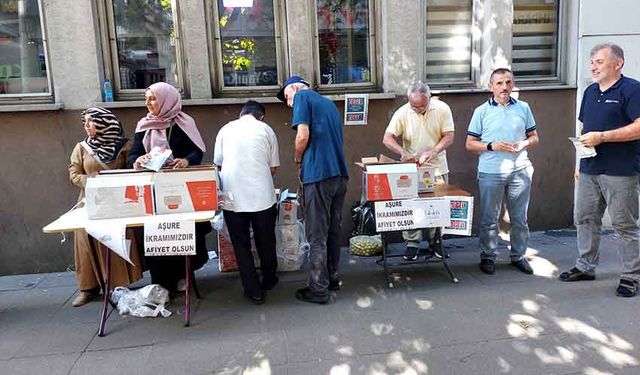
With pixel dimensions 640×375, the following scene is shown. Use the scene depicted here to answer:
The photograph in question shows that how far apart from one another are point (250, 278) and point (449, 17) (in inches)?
150

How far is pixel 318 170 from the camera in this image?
3.76m

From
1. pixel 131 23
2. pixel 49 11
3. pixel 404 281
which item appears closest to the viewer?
pixel 404 281

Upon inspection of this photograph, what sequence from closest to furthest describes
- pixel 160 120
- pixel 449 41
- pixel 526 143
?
pixel 160 120
pixel 526 143
pixel 449 41

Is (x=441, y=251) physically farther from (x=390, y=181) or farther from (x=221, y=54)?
(x=221, y=54)

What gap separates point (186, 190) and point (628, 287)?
355 cm

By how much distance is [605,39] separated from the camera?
5539 millimetres

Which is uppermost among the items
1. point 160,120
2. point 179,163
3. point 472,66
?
point 472,66

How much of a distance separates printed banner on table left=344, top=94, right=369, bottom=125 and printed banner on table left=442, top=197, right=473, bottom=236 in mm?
1570

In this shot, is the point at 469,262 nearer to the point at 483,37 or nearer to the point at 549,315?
the point at 549,315

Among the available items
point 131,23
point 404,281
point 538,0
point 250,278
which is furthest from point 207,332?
point 538,0

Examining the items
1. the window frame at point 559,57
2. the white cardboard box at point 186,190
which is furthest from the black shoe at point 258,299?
the window frame at point 559,57

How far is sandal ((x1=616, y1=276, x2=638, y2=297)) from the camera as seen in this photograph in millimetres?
3848

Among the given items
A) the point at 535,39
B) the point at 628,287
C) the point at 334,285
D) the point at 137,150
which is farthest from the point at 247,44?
the point at 628,287

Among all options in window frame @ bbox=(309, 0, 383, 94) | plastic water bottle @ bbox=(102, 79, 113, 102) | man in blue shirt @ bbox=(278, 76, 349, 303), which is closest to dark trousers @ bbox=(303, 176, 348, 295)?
man in blue shirt @ bbox=(278, 76, 349, 303)
